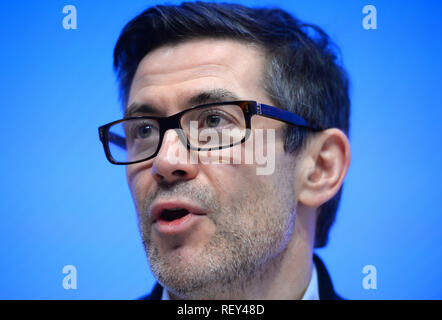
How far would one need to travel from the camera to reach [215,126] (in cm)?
115

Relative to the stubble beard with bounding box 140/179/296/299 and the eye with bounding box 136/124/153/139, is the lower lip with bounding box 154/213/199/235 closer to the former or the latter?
the stubble beard with bounding box 140/179/296/299

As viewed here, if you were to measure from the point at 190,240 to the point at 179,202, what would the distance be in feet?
0.35

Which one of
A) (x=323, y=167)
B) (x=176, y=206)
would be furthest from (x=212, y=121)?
(x=323, y=167)

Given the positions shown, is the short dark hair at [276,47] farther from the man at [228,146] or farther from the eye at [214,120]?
the eye at [214,120]

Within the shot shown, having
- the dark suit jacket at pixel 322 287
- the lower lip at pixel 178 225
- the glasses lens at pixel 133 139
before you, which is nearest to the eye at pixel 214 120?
the glasses lens at pixel 133 139

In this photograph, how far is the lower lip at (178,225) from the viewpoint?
1063mm

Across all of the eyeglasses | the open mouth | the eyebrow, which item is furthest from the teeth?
the eyebrow

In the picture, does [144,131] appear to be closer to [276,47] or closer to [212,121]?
[212,121]

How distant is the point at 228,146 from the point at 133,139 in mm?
351

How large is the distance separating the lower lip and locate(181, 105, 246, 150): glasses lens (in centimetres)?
20

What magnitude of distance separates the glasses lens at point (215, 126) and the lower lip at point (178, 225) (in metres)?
0.20

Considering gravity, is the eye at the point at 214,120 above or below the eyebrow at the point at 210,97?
below

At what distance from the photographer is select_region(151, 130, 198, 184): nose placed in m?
1.08
